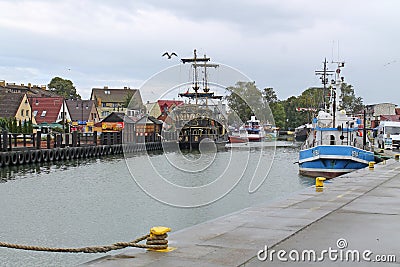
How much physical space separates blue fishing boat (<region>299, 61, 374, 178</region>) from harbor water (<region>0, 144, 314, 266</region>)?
51.7 inches

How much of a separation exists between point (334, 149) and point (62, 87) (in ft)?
419

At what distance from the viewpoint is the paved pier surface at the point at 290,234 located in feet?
27.8

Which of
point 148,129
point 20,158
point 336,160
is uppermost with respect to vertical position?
point 148,129

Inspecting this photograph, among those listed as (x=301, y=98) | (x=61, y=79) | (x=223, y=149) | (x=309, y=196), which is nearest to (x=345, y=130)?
(x=309, y=196)

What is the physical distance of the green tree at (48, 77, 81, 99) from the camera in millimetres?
148625

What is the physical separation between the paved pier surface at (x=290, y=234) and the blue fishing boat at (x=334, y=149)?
48.8 ft

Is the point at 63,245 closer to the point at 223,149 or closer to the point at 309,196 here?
the point at 309,196

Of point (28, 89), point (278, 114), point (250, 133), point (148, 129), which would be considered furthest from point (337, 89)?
point (28, 89)

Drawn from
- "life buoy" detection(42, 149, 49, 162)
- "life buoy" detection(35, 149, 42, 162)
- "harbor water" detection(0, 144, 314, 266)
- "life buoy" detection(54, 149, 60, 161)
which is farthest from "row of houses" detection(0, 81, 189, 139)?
"harbor water" detection(0, 144, 314, 266)

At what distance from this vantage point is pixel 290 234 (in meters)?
10.5

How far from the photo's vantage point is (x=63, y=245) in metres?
15.5

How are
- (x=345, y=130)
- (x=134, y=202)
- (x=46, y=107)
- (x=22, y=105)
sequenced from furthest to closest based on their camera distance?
(x=46, y=107), (x=22, y=105), (x=345, y=130), (x=134, y=202)

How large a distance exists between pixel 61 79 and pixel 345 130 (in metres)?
129

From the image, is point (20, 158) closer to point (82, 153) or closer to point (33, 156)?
point (33, 156)
